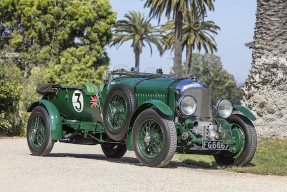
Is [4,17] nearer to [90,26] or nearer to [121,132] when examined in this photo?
[90,26]

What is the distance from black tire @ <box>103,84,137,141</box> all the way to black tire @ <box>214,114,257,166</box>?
79.6 inches

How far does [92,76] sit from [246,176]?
24.9 m

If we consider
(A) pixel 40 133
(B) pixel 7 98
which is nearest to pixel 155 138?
(A) pixel 40 133

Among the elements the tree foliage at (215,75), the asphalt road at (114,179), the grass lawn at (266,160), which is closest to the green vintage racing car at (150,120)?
the grass lawn at (266,160)

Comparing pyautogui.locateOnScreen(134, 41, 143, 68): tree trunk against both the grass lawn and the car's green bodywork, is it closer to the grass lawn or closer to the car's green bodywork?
the grass lawn

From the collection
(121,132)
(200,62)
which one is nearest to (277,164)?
(121,132)

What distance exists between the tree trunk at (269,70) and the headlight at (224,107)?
5.01 m

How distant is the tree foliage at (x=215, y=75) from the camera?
256 feet

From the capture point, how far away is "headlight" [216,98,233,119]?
9.24 meters

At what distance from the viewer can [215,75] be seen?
3147 inches

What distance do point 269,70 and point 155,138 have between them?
A: 7.06 meters

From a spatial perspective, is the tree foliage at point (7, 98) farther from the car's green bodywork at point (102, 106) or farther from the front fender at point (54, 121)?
the front fender at point (54, 121)

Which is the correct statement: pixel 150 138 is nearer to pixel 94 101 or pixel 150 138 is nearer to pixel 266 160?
pixel 94 101

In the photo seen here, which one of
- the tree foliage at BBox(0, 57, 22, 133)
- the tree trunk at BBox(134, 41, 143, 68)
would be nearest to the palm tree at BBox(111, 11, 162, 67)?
the tree trunk at BBox(134, 41, 143, 68)
